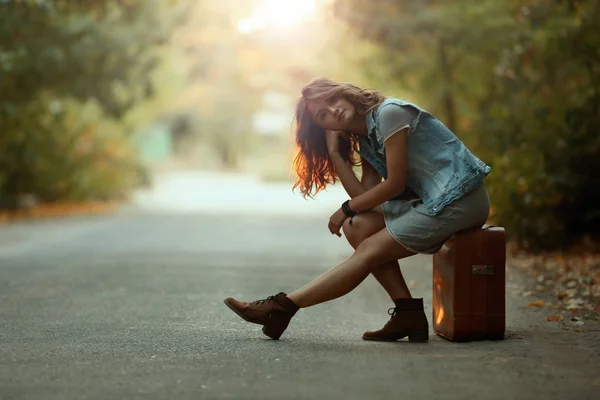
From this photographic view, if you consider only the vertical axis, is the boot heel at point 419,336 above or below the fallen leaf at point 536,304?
below

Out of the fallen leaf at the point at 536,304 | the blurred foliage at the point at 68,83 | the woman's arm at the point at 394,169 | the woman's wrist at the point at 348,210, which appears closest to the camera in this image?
the woman's arm at the point at 394,169

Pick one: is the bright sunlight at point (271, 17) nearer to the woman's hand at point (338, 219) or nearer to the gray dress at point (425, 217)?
the woman's hand at point (338, 219)

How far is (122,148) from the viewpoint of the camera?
2558 cm

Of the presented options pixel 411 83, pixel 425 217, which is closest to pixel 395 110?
pixel 425 217

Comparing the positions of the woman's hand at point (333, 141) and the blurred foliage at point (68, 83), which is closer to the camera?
the woman's hand at point (333, 141)

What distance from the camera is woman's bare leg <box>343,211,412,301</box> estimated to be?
6.14m

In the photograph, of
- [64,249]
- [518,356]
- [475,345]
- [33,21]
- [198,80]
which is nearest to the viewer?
[518,356]

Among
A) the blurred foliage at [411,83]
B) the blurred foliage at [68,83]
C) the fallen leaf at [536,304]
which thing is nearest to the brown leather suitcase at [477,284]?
the fallen leaf at [536,304]


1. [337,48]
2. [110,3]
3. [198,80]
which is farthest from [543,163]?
[198,80]

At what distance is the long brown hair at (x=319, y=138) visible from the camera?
6.02 m

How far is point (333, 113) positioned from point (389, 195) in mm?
558

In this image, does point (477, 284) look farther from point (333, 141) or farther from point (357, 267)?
point (333, 141)

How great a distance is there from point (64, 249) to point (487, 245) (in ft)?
27.1

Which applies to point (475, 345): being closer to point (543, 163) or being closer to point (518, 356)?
point (518, 356)
